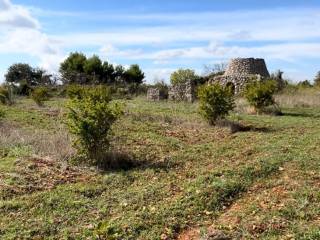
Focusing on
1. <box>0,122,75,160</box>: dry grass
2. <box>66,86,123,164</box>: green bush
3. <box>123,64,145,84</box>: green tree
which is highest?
<box>123,64,145,84</box>: green tree

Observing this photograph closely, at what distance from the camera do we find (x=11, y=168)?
7.39 metres

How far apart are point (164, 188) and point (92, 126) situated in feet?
6.51

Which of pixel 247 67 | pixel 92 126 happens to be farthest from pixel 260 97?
pixel 247 67

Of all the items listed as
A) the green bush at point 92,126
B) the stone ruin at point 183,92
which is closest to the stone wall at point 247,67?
the stone ruin at point 183,92

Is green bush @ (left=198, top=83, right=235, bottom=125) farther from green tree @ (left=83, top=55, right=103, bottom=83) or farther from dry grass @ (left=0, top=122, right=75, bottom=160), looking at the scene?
green tree @ (left=83, top=55, right=103, bottom=83)

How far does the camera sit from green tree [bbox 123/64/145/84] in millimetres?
43184

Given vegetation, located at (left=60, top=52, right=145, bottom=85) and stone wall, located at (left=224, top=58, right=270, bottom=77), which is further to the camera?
vegetation, located at (left=60, top=52, right=145, bottom=85)

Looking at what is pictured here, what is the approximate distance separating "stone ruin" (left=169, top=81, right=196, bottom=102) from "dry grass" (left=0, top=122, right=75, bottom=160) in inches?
550

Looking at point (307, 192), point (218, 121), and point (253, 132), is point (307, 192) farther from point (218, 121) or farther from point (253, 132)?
point (218, 121)

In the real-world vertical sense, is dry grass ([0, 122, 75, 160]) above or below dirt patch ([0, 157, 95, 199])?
above

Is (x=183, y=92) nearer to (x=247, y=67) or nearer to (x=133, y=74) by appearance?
(x=247, y=67)

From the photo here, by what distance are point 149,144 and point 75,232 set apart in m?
4.54

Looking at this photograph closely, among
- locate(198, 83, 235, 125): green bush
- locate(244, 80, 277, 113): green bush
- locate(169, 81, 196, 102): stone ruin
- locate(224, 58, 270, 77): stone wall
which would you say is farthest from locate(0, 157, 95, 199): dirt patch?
locate(224, 58, 270, 77): stone wall

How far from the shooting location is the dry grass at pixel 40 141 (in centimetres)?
838
